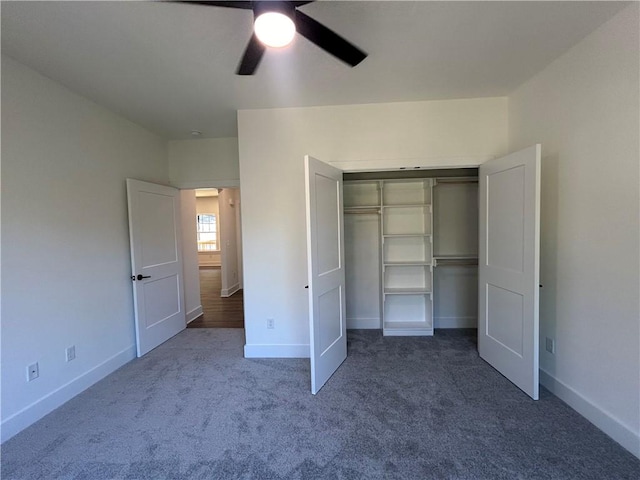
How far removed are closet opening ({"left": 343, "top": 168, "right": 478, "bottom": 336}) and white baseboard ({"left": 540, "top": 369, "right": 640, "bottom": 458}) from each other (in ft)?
4.89

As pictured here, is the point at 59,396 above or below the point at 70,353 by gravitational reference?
below

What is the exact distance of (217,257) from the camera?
10375 millimetres

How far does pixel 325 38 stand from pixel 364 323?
11.1ft

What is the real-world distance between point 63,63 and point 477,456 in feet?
12.5

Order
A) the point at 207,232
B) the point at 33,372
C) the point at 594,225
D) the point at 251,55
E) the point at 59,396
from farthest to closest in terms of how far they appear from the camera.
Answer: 1. the point at 207,232
2. the point at 59,396
3. the point at 33,372
4. the point at 594,225
5. the point at 251,55

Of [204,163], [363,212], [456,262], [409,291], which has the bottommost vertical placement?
[409,291]

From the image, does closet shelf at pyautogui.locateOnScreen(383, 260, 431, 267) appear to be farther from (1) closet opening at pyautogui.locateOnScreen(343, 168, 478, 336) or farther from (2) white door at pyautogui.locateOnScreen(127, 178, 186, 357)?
(2) white door at pyautogui.locateOnScreen(127, 178, 186, 357)

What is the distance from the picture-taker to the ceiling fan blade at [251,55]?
5.37ft

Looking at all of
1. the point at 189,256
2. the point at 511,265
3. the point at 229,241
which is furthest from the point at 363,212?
the point at 229,241

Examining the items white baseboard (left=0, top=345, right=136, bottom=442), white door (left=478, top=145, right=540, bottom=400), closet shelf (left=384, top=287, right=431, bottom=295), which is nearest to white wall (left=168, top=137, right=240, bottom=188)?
white baseboard (left=0, top=345, right=136, bottom=442)

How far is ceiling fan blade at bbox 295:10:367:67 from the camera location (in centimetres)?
147

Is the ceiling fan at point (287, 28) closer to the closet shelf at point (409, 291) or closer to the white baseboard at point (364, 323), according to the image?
the closet shelf at point (409, 291)

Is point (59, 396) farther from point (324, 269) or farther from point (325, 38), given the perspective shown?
point (325, 38)

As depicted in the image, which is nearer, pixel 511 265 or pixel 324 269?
pixel 511 265
